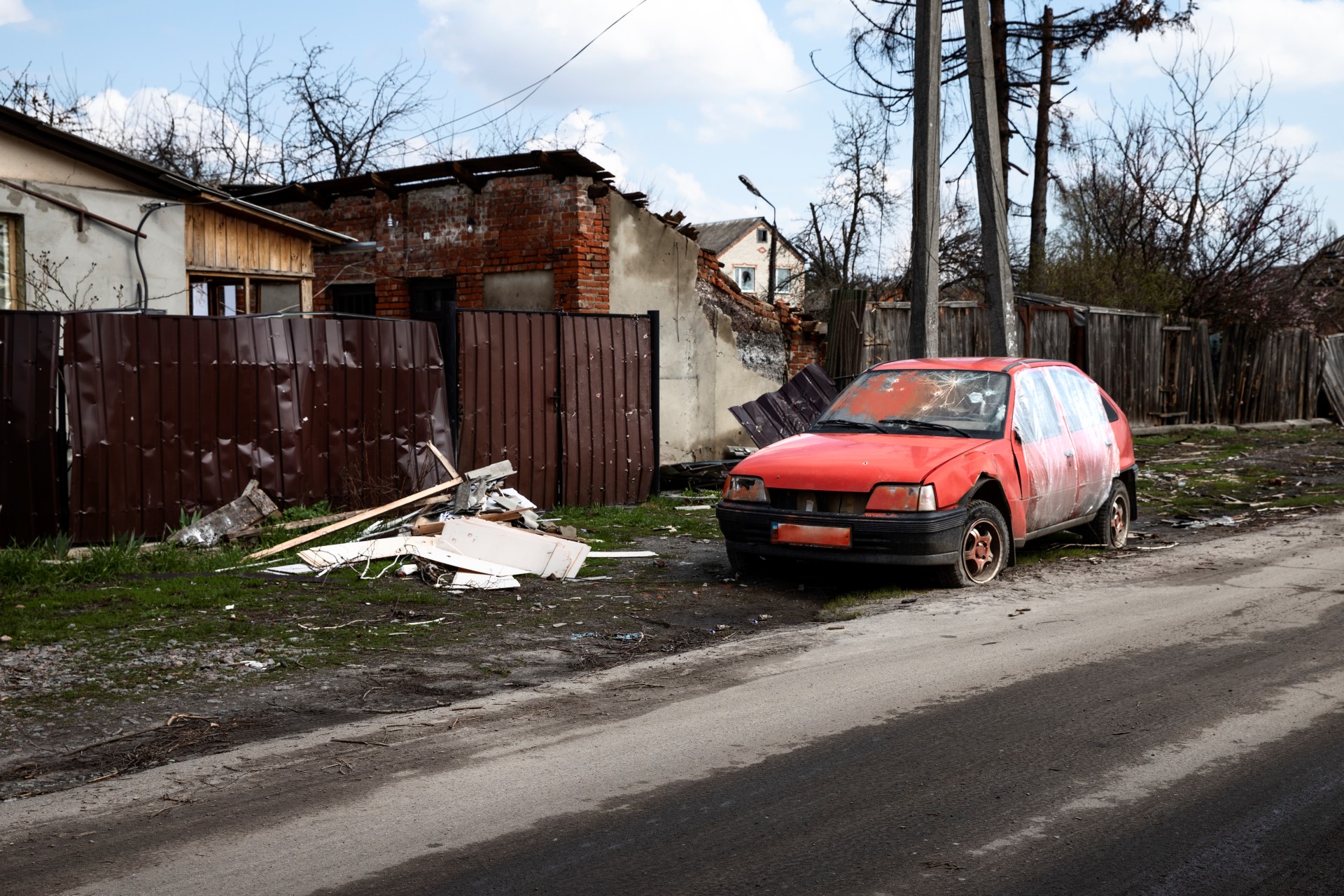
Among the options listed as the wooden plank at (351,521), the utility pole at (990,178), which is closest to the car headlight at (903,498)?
the wooden plank at (351,521)

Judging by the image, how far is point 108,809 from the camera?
168 inches

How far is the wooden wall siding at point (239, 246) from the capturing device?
1312 cm

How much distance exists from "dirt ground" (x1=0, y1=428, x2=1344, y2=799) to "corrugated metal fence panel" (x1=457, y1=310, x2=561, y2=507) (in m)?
2.14

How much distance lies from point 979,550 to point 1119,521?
2.59 m

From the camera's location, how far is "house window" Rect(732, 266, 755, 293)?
69.3 metres

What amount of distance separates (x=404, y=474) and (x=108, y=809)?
744 centimetres

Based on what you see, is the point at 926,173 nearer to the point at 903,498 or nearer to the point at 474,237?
the point at 903,498

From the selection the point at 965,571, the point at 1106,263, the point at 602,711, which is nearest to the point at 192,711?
the point at 602,711

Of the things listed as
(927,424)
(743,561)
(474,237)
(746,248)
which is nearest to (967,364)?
(927,424)

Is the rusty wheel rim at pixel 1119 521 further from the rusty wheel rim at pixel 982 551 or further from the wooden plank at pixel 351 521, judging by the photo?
the wooden plank at pixel 351 521

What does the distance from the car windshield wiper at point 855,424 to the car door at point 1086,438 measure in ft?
5.62

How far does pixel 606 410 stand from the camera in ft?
43.6

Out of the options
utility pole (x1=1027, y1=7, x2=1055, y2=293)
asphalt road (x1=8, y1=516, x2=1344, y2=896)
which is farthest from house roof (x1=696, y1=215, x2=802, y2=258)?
asphalt road (x1=8, y1=516, x2=1344, y2=896)

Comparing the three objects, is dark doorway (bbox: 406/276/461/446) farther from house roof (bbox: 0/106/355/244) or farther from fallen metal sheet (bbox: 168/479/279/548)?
house roof (bbox: 0/106/355/244)
